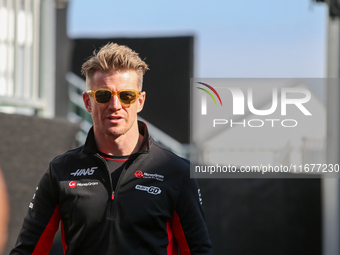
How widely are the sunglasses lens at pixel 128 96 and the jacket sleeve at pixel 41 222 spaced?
0.54 metres

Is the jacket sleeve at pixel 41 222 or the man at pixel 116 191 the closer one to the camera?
the man at pixel 116 191

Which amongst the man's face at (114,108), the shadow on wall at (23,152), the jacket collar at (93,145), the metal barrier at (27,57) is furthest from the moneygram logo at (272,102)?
the man's face at (114,108)

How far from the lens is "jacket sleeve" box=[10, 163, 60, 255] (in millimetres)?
2090

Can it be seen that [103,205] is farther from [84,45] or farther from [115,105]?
[84,45]

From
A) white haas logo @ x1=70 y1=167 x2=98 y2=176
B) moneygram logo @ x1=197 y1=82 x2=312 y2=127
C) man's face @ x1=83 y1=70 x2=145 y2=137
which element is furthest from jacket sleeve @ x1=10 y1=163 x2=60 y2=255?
moneygram logo @ x1=197 y1=82 x2=312 y2=127

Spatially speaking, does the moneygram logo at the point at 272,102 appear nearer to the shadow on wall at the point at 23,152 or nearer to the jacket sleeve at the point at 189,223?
the shadow on wall at the point at 23,152

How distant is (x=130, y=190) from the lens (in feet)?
6.75

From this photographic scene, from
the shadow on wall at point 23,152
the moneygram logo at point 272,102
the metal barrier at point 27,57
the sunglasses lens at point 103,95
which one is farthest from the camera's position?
the moneygram logo at point 272,102

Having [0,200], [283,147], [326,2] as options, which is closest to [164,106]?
[283,147]

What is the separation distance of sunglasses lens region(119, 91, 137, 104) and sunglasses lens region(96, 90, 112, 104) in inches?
2.3

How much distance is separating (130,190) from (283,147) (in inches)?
270

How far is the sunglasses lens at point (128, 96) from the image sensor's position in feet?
6.80

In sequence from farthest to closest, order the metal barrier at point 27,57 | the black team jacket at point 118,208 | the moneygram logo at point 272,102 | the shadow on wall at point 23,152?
the moneygram logo at point 272,102
the metal barrier at point 27,57
the shadow on wall at point 23,152
the black team jacket at point 118,208

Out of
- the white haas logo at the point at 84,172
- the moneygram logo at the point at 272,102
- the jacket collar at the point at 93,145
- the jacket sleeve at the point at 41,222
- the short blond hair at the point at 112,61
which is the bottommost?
the jacket sleeve at the point at 41,222
